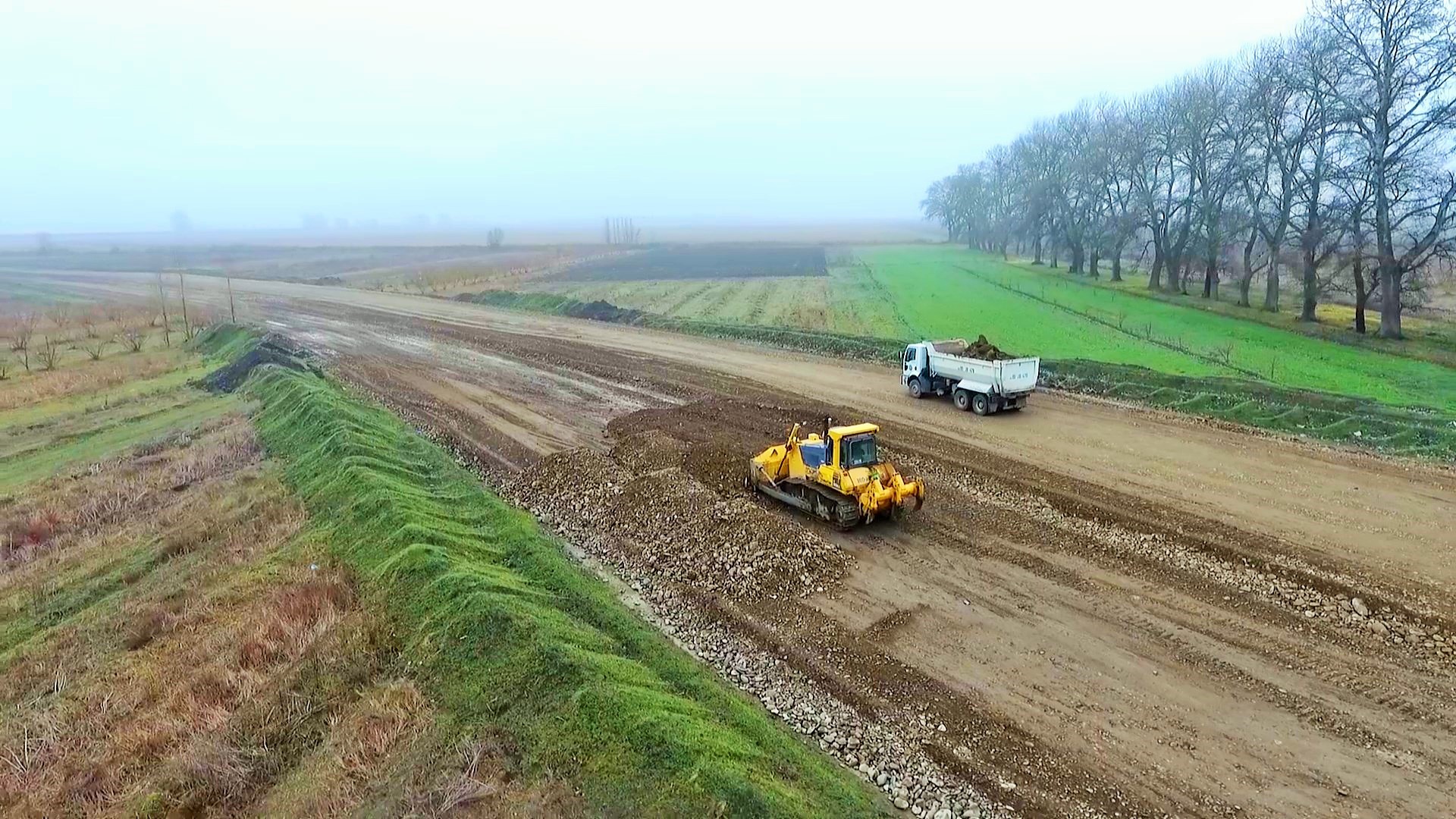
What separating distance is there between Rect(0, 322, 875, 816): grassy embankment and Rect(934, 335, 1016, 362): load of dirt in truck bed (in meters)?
14.0

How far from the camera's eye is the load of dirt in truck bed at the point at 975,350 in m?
22.1

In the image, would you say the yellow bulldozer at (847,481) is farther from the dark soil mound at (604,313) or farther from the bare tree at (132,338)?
the bare tree at (132,338)

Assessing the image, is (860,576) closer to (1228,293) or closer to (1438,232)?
(1438,232)

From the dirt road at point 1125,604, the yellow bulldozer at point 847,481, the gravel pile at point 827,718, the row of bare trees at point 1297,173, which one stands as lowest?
the gravel pile at point 827,718

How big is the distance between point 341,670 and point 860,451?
931cm

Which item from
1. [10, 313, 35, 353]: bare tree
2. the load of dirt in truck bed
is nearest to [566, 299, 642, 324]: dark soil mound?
the load of dirt in truck bed

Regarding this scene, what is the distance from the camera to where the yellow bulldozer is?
1427 centimetres

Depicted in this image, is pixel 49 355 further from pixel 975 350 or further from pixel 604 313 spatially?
pixel 975 350

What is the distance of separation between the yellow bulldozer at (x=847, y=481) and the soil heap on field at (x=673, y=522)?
0.72m

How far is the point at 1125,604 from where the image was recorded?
11727 mm

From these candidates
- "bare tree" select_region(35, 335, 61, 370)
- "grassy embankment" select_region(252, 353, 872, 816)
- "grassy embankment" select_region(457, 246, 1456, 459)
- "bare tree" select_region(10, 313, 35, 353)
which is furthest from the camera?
"bare tree" select_region(10, 313, 35, 353)

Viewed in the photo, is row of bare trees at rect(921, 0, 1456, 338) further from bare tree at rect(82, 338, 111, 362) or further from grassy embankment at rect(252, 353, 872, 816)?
bare tree at rect(82, 338, 111, 362)

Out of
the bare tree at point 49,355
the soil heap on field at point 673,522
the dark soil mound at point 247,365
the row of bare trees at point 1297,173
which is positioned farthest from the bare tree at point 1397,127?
the bare tree at point 49,355

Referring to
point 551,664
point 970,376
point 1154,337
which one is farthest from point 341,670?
point 1154,337
